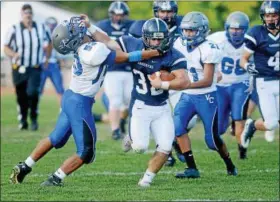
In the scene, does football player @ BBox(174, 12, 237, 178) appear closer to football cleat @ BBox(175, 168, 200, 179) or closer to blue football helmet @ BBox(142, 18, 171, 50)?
football cleat @ BBox(175, 168, 200, 179)

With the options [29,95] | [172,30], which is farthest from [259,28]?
[29,95]

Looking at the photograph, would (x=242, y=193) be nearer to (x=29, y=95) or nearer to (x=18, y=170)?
(x=18, y=170)

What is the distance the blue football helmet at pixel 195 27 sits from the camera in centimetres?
868

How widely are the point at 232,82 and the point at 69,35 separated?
327 cm

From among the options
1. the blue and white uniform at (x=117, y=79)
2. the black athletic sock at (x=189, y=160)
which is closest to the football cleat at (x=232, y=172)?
the black athletic sock at (x=189, y=160)

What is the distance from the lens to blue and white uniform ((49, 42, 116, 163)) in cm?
763

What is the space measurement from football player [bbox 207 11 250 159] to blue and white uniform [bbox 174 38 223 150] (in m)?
1.63

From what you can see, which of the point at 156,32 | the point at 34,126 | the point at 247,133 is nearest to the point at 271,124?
the point at 247,133

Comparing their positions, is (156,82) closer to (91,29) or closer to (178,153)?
(91,29)

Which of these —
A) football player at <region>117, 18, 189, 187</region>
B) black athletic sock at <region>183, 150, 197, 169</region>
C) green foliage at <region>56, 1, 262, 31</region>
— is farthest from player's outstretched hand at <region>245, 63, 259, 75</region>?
green foliage at <region>56, 1, 262, 31</region>

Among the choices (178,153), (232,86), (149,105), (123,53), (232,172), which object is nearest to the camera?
(123,53)

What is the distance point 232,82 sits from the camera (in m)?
10.6

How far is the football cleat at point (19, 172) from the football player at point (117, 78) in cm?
417

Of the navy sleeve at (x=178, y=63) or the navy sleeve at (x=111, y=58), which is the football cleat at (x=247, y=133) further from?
the navy sleeve at (x=111, y=58)
